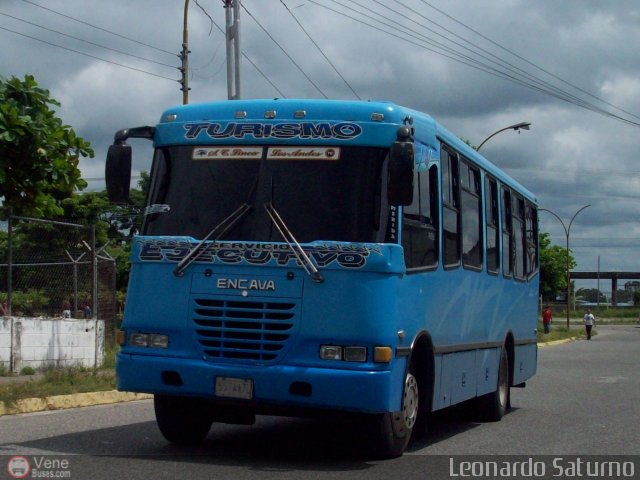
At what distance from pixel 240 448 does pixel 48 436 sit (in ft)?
6.14

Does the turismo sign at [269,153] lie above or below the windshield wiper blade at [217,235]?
above

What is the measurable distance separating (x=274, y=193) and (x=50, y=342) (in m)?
9.76

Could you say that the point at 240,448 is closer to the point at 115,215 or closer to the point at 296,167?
the point at 296,167

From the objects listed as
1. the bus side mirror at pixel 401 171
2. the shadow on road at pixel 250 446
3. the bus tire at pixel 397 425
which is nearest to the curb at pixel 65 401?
the shadow on road at pixel 250 446

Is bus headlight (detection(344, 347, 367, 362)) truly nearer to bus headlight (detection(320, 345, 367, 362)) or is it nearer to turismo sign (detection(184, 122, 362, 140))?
bus headlight (detection(320, 345, 367, 362))

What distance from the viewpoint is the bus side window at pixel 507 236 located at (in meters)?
13.8

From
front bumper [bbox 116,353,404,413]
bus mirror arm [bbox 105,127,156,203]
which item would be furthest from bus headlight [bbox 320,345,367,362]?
bus mirror arm [bbox 105,127,156,203]

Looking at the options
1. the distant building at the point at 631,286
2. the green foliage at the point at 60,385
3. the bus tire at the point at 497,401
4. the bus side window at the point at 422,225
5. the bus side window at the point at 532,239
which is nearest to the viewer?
the bus side window at the point at 422,225

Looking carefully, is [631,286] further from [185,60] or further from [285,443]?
[285,443]

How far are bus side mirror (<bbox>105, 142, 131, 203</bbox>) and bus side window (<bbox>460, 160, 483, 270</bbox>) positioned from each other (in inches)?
144

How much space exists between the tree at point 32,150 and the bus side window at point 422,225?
3.83 m

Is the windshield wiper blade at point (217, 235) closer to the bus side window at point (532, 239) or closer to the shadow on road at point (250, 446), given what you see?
the shadow on road at point (250, 446)

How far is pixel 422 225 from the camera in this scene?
31.5ft

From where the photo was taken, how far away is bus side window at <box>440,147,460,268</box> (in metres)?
10.4
